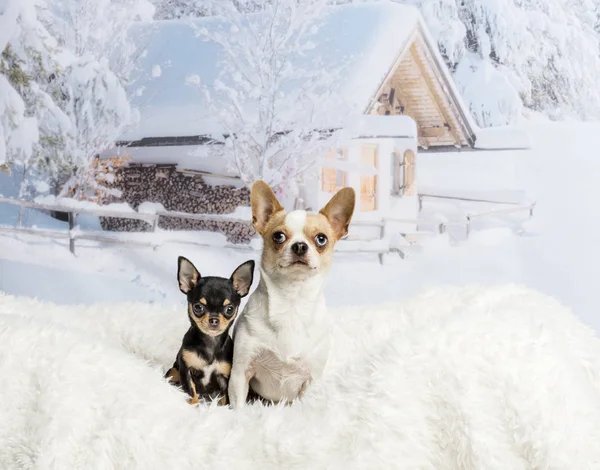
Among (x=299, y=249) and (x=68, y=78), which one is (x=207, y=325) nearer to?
(x=299, y=249)

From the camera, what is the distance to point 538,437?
1.03m

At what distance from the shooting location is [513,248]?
207 centimetres

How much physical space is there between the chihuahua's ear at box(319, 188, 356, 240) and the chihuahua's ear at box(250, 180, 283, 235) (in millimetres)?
97

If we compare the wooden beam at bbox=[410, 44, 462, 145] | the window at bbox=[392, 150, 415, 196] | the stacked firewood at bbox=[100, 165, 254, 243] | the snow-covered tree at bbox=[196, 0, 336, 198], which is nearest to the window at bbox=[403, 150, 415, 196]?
the window at bbox=[392, 150, 415, 196]

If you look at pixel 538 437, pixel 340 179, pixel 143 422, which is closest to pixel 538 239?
pixel 340 179

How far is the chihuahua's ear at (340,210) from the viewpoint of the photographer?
1249 millimetres

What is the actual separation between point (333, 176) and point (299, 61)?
362 millimetres

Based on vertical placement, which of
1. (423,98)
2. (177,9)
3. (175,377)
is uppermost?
(177,9)

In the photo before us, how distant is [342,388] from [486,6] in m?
1.45

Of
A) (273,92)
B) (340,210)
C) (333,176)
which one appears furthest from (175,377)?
(273,92)

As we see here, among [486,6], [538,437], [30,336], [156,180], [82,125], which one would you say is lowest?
[538,437]

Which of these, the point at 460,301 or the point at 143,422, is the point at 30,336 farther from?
the point at 460,301

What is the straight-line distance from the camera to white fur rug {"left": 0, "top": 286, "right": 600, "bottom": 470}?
1.00m

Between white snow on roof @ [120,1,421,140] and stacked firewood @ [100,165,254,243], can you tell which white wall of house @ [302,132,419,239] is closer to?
white snow on roof @ [120,1,421,140]
